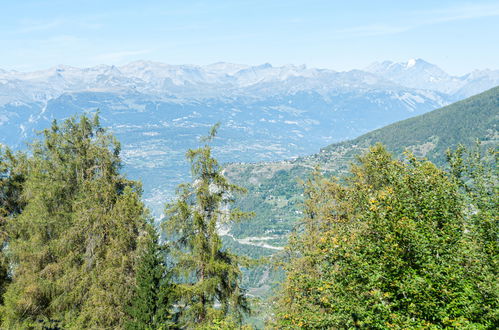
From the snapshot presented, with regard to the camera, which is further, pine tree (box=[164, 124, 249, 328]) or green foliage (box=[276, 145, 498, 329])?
pine tree (box=[164, 124, 249, 328])

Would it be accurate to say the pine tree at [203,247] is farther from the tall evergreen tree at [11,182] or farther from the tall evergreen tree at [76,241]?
the tall evergreen tree at [11,182]

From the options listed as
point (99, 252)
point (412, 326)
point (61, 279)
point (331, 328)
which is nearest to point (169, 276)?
point (99, 252)

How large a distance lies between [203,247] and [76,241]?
1161 cm

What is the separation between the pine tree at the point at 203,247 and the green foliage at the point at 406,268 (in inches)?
217

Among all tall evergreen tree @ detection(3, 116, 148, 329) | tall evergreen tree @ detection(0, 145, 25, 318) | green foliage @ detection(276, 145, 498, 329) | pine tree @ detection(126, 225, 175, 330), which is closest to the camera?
green foliage @ detection(276, 145, 498, 329)

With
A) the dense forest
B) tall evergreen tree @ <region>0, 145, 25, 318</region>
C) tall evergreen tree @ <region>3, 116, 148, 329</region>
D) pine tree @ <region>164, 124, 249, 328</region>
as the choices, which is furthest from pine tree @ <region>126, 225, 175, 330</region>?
tall evergreen tree @ <region>0, 145, 25, 318</region>

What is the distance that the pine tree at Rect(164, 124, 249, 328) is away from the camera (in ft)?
84.8

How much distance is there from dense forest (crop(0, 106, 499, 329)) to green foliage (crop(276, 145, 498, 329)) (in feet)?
0.30

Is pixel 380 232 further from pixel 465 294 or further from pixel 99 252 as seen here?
pixel 99 252

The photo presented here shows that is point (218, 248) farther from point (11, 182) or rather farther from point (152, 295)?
point (11, 182)

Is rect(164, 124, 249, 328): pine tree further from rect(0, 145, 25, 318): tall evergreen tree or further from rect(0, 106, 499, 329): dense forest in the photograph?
rect(0, 145, 25, 318): tall evergreen tree

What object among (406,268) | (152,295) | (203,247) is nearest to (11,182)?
(152,295)

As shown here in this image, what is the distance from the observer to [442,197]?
21.5 metres

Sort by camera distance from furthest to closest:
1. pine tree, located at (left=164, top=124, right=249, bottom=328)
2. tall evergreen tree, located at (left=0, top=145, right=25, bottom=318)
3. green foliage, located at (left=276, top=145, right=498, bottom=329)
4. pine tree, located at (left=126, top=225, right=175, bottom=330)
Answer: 1. tall evergreen tree, located at (left=0, top=145, right=25, bottom=318)
2. pine tree, located at (left=164, top=124, right=249, bottom=328)
3. pine tree, located at (left=126, top=225, right=175, bottom=330)
4. green foliage, located at (left=276, top=145, right=498, bottom=329)
